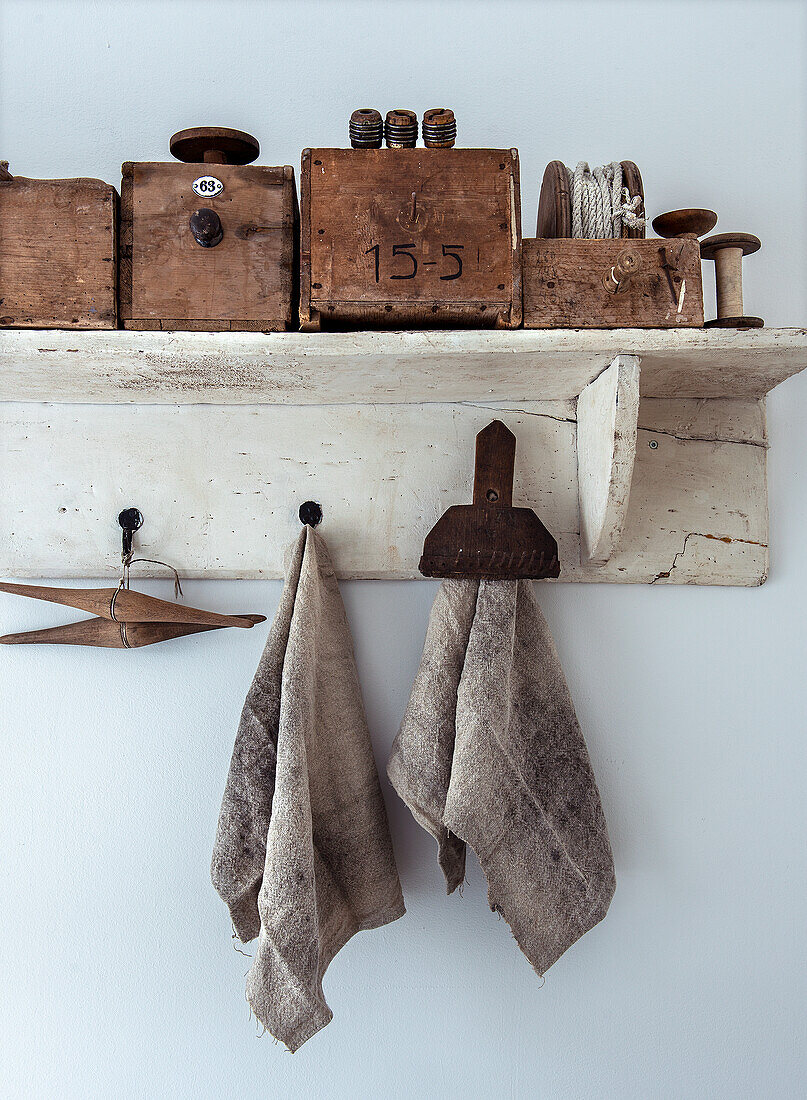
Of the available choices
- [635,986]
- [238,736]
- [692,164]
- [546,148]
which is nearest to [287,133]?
[546,148]

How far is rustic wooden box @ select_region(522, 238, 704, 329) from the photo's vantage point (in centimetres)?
84

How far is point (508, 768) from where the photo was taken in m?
0.91

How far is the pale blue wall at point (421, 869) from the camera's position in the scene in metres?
1.00

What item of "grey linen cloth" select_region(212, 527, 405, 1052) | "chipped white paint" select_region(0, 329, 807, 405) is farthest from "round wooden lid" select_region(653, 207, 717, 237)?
"grey linen cloth" select_region(212, 527, 405, 1052)

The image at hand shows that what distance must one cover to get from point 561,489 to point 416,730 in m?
0.34

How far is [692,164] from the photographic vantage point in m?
1.11

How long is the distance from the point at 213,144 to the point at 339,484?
391 millimetres

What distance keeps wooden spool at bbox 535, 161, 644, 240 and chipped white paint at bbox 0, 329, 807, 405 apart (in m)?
0.13

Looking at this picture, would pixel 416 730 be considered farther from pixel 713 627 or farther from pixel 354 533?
pixel 713 627

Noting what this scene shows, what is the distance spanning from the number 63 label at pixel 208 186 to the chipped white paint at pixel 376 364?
15 cm

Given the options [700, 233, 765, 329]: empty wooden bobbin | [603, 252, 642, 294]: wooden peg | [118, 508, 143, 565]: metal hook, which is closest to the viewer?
[603, 252, 642, 294]: wooden peg

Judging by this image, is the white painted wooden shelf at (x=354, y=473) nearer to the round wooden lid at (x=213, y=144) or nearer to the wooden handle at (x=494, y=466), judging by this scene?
the wooden handle at (x=494, y=466)

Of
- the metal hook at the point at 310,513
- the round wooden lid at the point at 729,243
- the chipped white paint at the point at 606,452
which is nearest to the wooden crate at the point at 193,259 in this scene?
the metal hook at the point at 310,513

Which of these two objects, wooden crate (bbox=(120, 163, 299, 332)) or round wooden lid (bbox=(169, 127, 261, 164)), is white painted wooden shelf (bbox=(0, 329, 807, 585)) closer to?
wooden crate (bbox=(120, 163, 299, 332))
